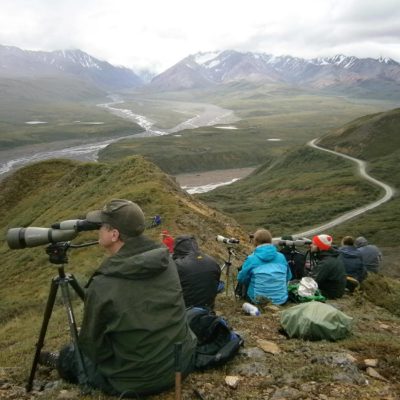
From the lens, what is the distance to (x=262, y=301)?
438 inches

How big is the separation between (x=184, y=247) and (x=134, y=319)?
13.1ft

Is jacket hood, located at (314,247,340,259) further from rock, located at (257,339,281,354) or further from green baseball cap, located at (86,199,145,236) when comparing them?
green baseball cap, located at (86,199,145,236)

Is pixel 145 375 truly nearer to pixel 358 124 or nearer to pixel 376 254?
pixel 376 254

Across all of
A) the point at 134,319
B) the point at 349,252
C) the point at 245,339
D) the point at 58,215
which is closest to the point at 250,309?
the point at 245,339

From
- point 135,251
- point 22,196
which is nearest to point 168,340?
point 135,251

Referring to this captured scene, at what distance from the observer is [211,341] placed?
7.39 metres

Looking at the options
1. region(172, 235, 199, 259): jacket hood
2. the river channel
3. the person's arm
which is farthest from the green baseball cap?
the river channel

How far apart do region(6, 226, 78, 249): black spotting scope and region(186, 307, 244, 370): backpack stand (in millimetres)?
2531

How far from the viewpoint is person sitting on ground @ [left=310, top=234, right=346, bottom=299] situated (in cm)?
1206

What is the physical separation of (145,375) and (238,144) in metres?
182

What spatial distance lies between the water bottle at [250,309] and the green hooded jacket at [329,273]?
96.2 inches

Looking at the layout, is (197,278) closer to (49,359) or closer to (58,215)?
(49,359)

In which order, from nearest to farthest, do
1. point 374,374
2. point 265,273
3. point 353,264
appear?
1. point 374,374
2. point 265,273
3. point 353,264

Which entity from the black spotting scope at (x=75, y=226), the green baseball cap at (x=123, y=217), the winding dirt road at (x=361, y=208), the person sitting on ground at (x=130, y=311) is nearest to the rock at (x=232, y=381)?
the person sitting on ground at (x=130, y=311)
